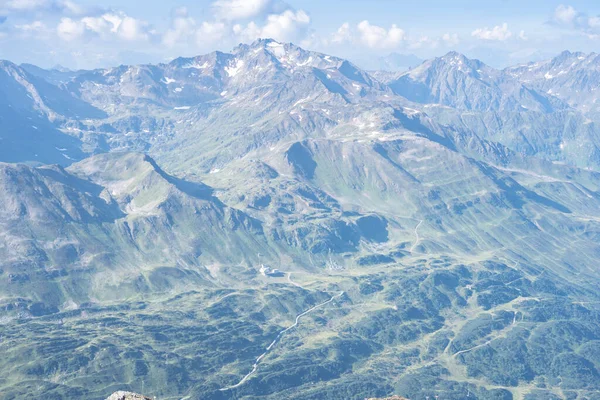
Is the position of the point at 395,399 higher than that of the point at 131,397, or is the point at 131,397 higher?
the point at 131,397

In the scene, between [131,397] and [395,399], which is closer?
[131,397]
